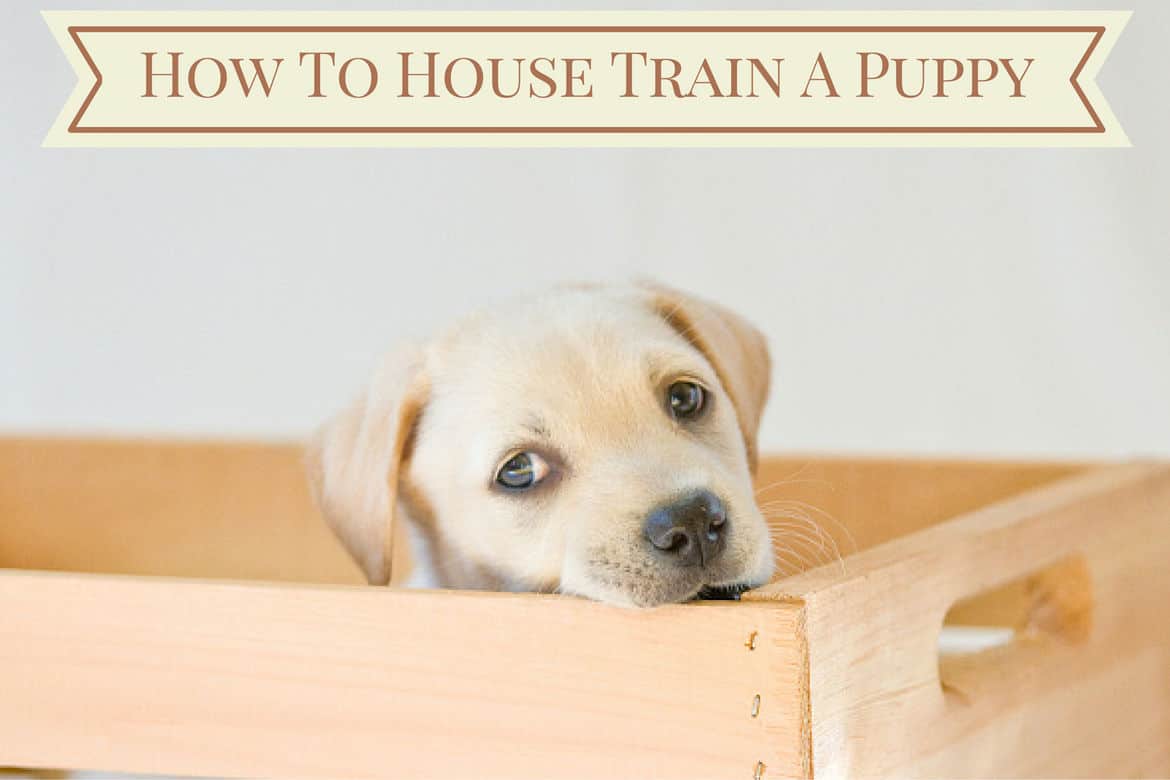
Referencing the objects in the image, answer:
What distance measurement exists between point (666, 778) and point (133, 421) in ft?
6.91

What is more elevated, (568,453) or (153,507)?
(153,507)

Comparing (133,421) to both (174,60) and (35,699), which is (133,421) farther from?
(35,699)

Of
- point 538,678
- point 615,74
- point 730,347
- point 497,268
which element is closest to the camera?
point 538,678

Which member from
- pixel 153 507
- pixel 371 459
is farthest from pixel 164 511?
pixel 371 459

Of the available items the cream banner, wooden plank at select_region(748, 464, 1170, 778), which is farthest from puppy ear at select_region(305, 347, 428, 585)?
the cream banner

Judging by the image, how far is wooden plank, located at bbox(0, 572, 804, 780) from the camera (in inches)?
57.1

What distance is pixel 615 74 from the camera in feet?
9.87

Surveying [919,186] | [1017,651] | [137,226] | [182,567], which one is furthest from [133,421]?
[1017,651]

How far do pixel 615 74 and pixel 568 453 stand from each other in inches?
57.6

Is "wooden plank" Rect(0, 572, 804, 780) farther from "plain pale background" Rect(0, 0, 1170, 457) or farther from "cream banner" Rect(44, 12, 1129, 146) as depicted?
"plain pale background" Rect(0, 0, 1170, 457)

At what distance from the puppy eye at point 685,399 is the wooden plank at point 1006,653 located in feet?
0.80

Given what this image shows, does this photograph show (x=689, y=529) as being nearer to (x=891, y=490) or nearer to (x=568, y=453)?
(x=568, y=453)

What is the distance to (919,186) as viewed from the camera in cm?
324

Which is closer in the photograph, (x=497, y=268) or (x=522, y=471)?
(x=522, y=471)
